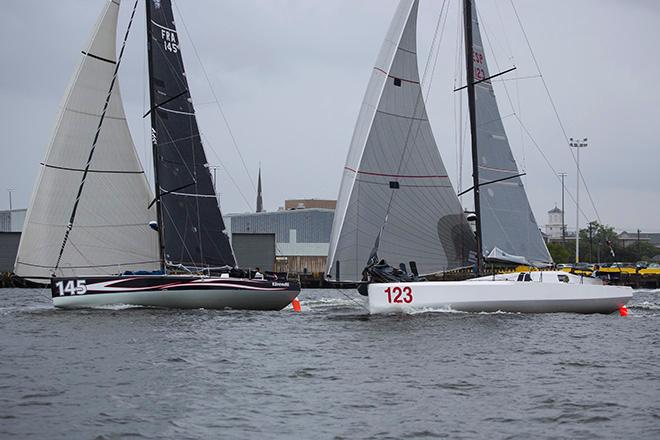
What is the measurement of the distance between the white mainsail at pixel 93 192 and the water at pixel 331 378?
368 cm

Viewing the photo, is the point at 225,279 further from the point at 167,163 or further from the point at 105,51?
the point at 105,51

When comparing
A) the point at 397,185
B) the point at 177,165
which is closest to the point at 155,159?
the point at 177,165

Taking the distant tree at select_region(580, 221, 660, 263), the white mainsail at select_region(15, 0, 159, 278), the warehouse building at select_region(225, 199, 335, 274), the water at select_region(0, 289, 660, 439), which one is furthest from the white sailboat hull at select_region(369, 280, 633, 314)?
the distant tree at select_region(580, 221, 660, 263)

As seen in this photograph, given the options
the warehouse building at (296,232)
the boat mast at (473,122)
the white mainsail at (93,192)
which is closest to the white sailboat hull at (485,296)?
the boat mast at (473,122)

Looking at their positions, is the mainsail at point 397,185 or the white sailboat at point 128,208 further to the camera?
the white sailboat at point 128,208

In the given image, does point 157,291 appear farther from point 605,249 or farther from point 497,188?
point 605,249

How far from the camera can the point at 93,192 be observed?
3083 cm

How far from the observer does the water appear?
12.9 metres

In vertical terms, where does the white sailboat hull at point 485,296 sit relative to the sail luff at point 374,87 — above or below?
below

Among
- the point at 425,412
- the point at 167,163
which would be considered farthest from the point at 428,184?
the point at 425,412

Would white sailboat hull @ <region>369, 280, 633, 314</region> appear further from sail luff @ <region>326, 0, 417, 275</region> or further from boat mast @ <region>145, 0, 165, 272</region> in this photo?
boat mast @ <region>145, 0, 165, 272</region>

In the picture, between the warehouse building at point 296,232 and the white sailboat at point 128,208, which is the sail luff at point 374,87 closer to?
the white sailboat at point 128,208

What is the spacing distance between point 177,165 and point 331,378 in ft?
55.6

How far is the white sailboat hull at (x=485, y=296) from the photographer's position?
2673cm
